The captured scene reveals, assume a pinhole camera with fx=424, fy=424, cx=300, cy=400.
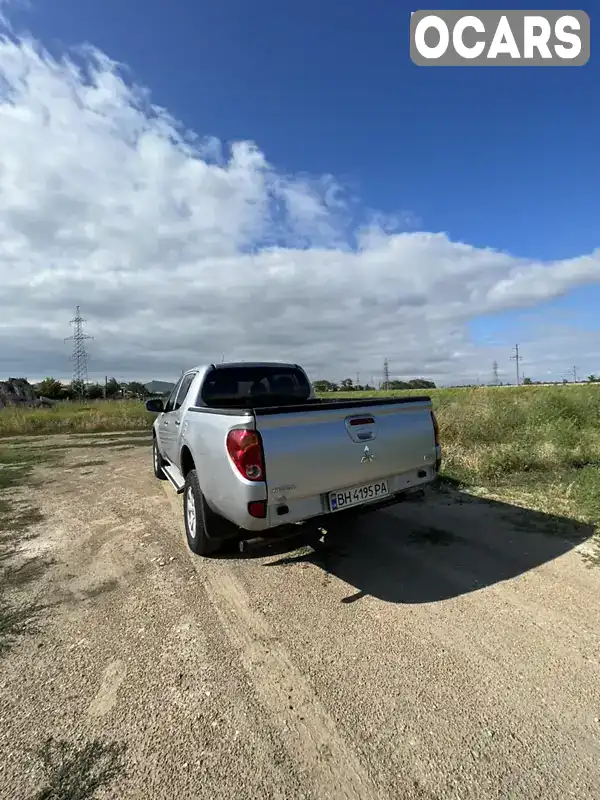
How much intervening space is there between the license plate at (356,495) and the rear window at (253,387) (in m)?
2.25

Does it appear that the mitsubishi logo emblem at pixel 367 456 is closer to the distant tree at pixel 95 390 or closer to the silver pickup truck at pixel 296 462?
the silver pickup truck at pixel 296 462

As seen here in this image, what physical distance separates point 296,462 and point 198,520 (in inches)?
50.4

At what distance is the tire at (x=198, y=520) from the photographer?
352 centimetres

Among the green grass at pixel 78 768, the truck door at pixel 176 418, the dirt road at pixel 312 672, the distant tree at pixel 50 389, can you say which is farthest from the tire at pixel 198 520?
the distant tree at pixel 50 389

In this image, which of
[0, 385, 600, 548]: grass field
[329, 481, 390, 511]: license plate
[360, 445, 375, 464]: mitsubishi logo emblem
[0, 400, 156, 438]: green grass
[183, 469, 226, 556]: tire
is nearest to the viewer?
[329, 481, 390, 511]: license plate

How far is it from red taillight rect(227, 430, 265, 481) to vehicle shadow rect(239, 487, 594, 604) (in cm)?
126

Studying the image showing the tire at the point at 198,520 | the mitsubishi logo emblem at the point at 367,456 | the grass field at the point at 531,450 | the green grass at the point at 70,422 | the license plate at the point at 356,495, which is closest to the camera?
the license plate at the point at 356,495

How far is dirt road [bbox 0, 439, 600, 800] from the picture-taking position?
5.88 ft

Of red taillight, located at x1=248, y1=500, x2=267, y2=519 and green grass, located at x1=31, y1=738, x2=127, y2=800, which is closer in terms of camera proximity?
green grass, located at x1=31, y1=738, x2=127, y2=800

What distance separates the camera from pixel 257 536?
10.2 ft

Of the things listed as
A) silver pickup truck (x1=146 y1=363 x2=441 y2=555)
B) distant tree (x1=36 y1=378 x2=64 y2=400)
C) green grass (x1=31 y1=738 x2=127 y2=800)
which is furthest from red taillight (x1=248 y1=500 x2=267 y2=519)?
distant tree (x1=36 y1=378 x2=64 y2=400)

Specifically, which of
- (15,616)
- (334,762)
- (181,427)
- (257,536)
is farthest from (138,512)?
(334,762)

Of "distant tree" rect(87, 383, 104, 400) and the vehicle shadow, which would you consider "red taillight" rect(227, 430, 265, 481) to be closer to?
the vehicle shadow

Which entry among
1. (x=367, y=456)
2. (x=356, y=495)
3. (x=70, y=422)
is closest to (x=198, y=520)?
(x=356, y=495)
